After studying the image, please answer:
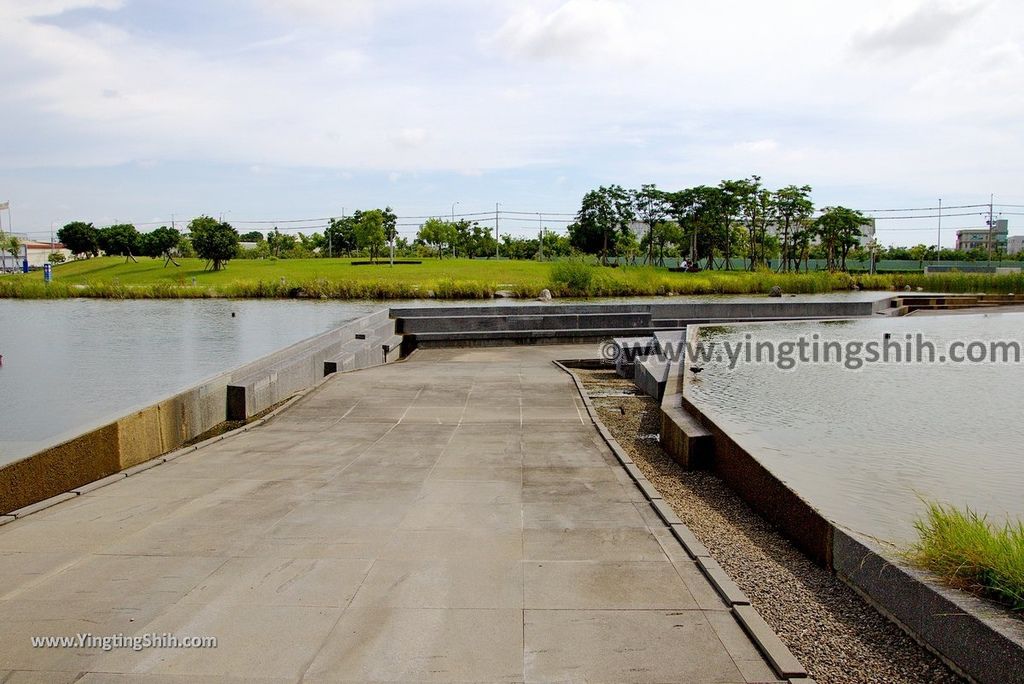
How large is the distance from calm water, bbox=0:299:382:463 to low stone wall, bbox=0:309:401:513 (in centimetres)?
157

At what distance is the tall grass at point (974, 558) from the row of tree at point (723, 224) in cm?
6273

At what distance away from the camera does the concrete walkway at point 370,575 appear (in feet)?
12.0

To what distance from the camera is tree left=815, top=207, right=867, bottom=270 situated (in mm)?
63906

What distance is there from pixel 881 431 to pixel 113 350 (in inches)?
790

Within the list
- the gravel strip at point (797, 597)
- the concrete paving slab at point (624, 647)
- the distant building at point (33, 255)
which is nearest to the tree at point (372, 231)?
the distant building at point (33, 255)

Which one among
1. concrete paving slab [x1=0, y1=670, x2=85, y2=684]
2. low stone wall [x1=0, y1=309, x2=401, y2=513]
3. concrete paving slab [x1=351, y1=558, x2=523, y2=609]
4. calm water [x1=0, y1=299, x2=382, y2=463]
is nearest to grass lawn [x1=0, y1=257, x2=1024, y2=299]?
calm water [x1=0, y1=299, x2=382, y2=463]

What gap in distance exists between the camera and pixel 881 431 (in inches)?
326

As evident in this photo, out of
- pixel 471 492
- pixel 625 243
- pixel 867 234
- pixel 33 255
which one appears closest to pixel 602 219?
pixel 625 243

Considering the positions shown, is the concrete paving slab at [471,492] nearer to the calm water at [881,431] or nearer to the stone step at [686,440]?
the stone step at [686,440]

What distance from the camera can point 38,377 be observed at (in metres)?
16.7

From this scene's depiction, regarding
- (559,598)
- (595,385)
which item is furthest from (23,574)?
(595,385)

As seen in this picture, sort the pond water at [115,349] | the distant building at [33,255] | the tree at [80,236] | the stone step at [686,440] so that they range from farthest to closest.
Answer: the distant building at [33,255], the tree at [80,236], the pond water at [115,349], the stone step at [686,440]

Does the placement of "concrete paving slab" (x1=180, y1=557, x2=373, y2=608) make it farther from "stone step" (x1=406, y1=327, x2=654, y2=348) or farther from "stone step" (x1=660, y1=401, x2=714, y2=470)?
"stone step" (x1=406, y1=327, x2=654, y2=348)

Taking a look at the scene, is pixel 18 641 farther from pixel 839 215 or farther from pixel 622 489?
pixel 839 215
